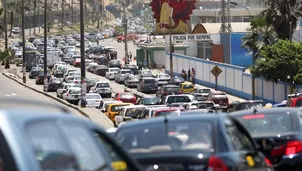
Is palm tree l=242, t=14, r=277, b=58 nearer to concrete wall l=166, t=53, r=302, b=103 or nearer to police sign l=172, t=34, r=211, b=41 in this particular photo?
concrete wall l=166, t=53, r=302, b=103

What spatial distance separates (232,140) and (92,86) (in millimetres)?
61985

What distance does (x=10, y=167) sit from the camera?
16.2 ft

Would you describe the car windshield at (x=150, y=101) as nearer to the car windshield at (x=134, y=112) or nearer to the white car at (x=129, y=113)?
the white car at (x=129, y=113)

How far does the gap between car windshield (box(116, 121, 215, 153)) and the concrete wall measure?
47384 millimetres

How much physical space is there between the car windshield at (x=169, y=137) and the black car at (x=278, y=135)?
124 inches

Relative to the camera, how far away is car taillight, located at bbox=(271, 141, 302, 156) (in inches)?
507

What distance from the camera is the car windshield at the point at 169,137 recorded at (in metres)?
9.22

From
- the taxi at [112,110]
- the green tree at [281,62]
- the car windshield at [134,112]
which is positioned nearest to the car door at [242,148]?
the car windshield at [134,112]

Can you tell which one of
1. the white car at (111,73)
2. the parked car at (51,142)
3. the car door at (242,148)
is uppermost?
the parked car at (51,142)

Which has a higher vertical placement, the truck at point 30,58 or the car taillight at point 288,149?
the truck at point 30,58

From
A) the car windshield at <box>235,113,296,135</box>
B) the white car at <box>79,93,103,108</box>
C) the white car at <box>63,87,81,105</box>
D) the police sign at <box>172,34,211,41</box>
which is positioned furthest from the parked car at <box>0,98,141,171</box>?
the police sign at <box>172,34,211,41</box>

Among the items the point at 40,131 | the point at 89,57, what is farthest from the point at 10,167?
the point at 89,57

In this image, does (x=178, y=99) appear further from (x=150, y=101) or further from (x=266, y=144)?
(x=266, y=144)

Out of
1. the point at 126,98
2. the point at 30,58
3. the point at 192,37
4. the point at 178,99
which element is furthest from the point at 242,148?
the point at 30,58
